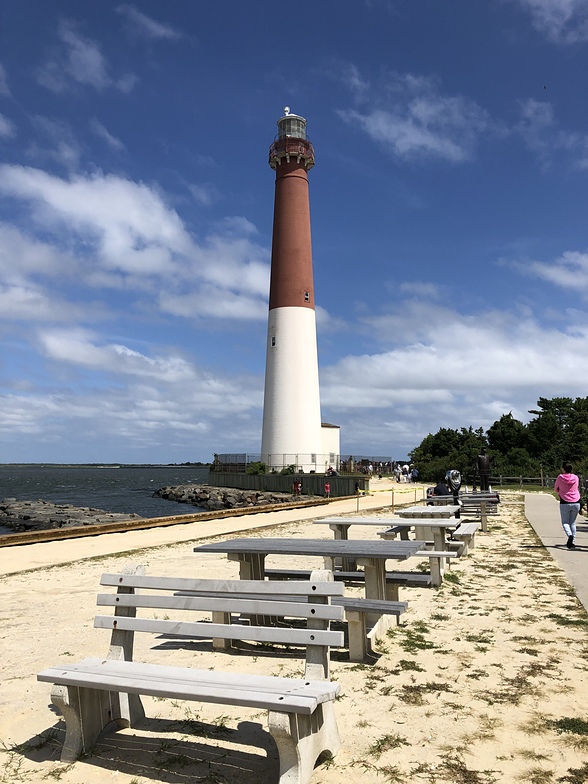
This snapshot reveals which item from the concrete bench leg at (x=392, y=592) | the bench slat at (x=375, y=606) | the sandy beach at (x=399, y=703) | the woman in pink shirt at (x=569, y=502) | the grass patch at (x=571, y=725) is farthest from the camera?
the woman in pink shirt at (x=569, y=502)

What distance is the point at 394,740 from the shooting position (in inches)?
139

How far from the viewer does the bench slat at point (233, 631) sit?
334 cm

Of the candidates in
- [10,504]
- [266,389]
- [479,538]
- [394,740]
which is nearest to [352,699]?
[394,740]

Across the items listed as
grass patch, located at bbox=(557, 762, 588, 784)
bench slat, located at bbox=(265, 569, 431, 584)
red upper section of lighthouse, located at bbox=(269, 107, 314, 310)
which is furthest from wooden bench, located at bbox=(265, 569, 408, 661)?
red upper section of lighthouse, located at bbox=(269, 107, 314, 310)

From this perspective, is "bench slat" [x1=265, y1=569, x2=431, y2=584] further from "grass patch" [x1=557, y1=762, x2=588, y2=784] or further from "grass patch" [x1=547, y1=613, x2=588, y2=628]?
"grass patch" [x1=557, y1=762, x2=588, y2=784]

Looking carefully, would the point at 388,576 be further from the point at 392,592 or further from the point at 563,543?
the point at 563,543

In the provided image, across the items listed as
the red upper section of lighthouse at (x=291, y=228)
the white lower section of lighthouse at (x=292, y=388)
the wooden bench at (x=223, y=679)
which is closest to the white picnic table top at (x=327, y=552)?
the wooden bench at (x=223, y=679)

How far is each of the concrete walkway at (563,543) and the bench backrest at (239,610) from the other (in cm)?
426

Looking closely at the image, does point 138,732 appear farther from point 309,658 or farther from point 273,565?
point 273,565

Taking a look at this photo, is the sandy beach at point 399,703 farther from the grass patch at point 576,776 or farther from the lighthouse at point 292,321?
the lighthouse at point 292,321

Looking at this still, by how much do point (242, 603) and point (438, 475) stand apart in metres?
35.4

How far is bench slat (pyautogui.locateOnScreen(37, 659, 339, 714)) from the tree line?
1320 inches

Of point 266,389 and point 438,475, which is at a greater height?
point 266,389

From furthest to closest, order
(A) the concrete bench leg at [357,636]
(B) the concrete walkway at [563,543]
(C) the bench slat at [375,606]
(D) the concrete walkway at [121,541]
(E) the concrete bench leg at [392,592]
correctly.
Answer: (D) the concrete walkway at [121,541] < (B) the concrete walkway at [563,543] < (E) the concrete bench leg at [392,592] < (A) the concrete bench leg at [357,636] < (C) the bench slat at [375,606]
